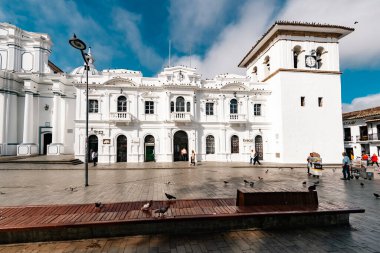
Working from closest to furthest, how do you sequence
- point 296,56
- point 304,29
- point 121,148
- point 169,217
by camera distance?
point 169,217 → point 121,148 → point 304,29 → point 296,56

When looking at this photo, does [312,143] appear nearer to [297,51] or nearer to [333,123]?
[333,123]

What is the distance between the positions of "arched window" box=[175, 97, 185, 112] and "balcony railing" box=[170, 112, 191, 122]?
0.93m

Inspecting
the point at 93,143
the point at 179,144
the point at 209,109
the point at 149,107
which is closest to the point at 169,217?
the point at 179,144

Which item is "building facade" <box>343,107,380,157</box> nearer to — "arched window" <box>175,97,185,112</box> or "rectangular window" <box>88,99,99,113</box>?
"arched window" <box>175,97,185,112</box>

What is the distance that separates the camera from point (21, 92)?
27906mm

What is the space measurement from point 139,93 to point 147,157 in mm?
7844

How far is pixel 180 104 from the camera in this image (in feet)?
82.6

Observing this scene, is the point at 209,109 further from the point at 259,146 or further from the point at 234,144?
the point at 259,146

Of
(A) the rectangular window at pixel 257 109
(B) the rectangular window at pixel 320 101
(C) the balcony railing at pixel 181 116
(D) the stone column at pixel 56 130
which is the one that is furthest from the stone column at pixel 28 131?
(B) the rectangular window at pixel 320 101

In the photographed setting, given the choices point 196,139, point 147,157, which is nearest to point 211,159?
point 196,139

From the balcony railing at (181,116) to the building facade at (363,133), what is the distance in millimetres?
26996

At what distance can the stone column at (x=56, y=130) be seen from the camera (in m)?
27.0

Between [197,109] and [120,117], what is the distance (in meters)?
9.39

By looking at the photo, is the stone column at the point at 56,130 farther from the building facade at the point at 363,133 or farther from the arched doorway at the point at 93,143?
the building facade at the point at 363,133
